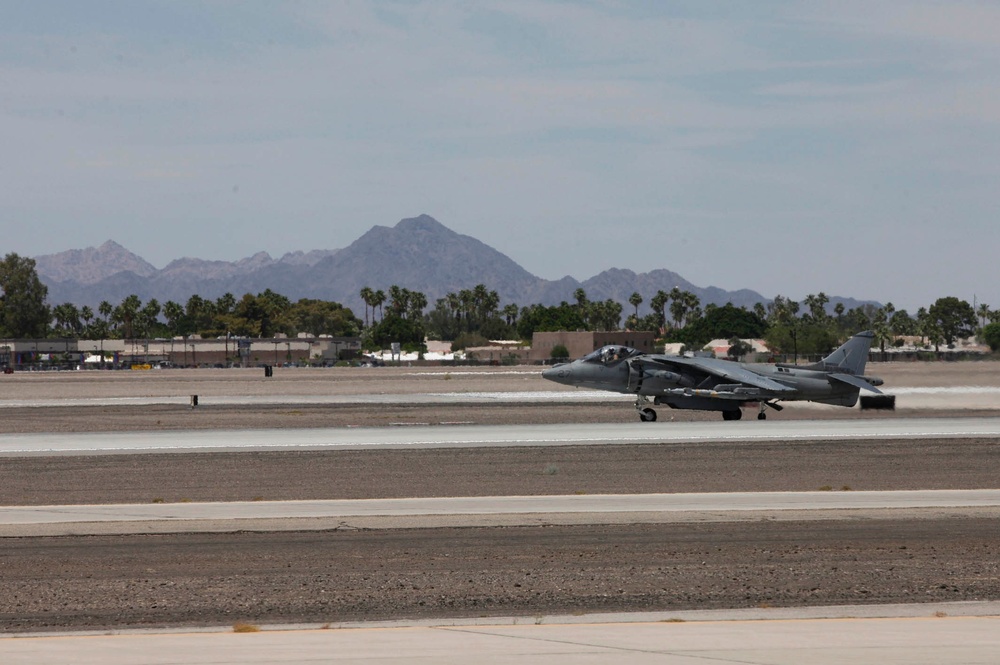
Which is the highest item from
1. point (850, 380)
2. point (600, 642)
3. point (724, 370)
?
point (724, 370)

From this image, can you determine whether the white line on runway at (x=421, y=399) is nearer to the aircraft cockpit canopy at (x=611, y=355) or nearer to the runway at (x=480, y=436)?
the aircraft cockpit canopy at (x=611, y=355)

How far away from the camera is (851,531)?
19.0 m

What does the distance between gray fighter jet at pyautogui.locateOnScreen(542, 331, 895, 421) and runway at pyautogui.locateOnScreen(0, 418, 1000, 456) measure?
2.41 metres

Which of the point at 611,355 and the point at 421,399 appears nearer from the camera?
the point at 611,355

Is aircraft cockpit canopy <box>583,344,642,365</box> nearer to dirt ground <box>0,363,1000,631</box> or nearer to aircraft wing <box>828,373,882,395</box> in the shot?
aircraft wing <box>828,373,882,395</box>

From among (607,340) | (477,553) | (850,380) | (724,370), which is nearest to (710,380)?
(724,370)

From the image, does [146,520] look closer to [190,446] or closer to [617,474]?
[617,474]

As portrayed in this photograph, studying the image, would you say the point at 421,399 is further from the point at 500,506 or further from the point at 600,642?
the point at 600,642

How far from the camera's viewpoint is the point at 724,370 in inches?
1754

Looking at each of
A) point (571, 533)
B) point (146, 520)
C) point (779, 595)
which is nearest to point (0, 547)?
point (146, 520)

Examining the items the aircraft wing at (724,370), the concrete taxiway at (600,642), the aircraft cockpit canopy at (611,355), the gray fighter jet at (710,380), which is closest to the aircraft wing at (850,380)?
the gray fighter jet at (710,380)

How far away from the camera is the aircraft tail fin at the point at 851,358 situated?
4694 cm

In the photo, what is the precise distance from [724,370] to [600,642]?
112 ft

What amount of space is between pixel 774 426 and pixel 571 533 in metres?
23.1
